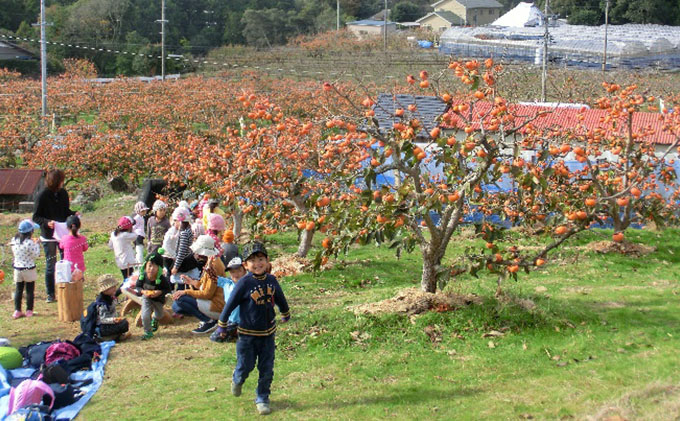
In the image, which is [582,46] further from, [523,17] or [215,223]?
[215,223]

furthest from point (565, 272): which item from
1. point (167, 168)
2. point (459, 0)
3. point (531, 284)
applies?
point (459, 0)

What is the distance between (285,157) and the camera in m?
10.9

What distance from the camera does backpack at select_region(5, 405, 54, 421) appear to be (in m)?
5.66

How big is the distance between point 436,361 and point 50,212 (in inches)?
212

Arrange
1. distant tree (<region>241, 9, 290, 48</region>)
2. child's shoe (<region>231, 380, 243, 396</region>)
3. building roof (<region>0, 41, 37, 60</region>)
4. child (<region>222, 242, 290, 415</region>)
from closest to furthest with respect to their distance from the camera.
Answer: child (<region>222, 242, 290, 415</region>)
child's shoe (<region>231, 380, 243, 396</region>)
building roof (<region>0, 41, 37, 60</region>)
distant tree (<region>241, 9, 290, 48</region>)

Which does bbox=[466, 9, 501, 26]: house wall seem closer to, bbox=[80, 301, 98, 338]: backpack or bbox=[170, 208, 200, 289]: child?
bbox=[170, 208, 200, 289]: child

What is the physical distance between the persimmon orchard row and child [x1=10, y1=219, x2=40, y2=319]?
277 cm

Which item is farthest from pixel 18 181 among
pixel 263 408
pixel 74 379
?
pixel 263 408

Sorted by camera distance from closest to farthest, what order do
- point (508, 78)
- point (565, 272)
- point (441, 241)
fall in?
point (441, 241)
point (565, 272)
point (508, 78)

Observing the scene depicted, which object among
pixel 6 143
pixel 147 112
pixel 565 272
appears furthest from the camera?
pixel 147 112

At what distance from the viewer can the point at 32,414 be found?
5727mm

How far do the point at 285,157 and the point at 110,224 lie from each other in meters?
8.22

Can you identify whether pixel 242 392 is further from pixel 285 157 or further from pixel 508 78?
pixel 508 78

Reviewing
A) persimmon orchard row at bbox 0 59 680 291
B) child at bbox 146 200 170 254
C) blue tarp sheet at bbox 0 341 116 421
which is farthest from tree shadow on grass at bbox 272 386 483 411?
child at bbox 146 200 170 254
